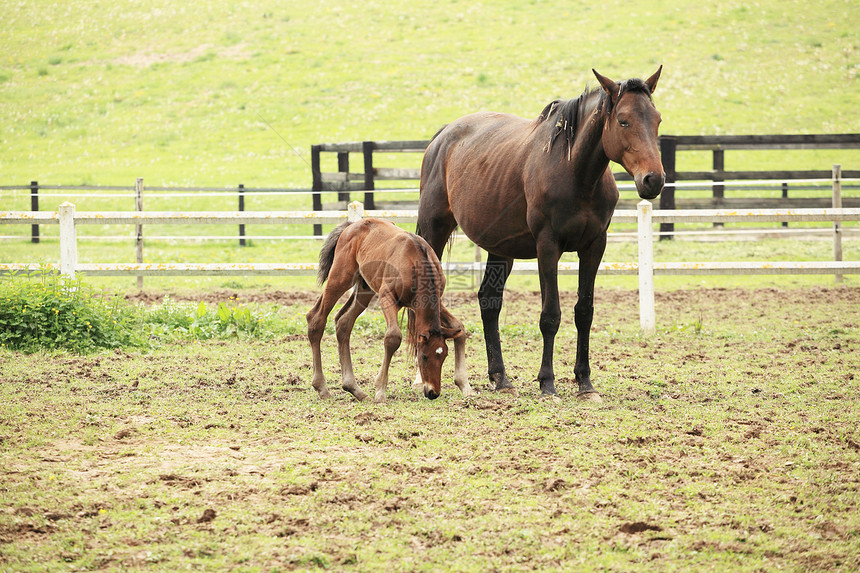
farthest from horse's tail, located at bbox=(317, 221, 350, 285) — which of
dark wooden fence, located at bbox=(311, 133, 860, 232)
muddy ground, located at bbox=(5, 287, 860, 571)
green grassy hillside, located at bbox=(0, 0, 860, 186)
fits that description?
green grassy hillside, located at bbox=(0, 0, 860, 186)

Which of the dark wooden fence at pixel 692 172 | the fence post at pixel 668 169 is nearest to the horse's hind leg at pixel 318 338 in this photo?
the dark wooden fence at pixel 692 172

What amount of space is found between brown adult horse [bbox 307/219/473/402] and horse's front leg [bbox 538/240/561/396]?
59 cm

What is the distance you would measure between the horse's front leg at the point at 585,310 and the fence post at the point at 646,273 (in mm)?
2939

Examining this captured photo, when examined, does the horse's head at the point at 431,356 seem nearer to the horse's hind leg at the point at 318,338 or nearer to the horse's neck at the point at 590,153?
the horse's hind leg at the point at 318,338

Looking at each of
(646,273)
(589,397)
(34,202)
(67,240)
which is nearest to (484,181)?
(589,397)

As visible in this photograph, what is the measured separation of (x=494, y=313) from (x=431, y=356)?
58.3 inches

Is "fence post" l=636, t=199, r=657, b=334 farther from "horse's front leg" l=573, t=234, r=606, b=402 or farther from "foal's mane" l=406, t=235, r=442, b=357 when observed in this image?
"foal's mane" l=406, t=235, r=442, b=357

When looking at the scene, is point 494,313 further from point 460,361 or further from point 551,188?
point 551,188

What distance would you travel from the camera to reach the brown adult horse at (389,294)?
5621mm

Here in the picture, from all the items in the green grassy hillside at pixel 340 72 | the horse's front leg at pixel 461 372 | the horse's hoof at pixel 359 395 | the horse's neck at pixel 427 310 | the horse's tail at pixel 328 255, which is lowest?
the horse's hoof at pixel 359 395

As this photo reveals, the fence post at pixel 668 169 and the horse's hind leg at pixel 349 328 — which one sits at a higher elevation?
the fence post at pixel 668 169

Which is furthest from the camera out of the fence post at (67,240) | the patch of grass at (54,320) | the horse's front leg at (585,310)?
the fence post at (67,240)

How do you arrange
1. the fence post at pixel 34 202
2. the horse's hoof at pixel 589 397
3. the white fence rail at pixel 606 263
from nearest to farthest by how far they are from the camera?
the horse's hoof at pixel 589 397, the white fence rail at pixel 606 263, the fence post at pixel 34 202

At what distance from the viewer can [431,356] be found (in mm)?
5590
